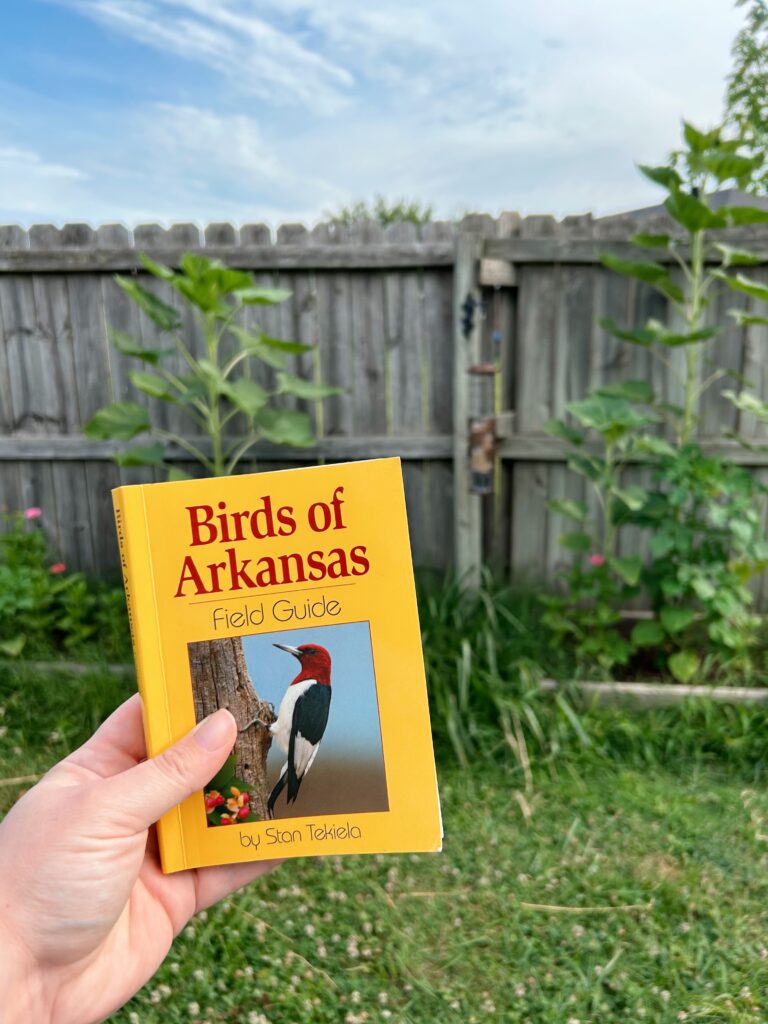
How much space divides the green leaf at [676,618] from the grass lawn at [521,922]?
1.85 ft

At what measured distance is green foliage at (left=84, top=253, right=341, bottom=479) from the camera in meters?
3.12

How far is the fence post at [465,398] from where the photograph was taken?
11.2 ft

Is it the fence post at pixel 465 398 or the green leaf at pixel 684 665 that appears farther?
the fence post at pixel 465 398

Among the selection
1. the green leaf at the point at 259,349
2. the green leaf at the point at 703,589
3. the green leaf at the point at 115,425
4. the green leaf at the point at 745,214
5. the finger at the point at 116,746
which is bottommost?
the green leaf at the point at 703,589

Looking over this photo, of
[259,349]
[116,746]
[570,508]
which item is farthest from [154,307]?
[116,746]

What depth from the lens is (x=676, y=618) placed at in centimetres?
313

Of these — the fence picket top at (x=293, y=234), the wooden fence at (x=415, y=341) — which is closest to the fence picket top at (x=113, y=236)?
the wooden fence at (x=415, y=341)

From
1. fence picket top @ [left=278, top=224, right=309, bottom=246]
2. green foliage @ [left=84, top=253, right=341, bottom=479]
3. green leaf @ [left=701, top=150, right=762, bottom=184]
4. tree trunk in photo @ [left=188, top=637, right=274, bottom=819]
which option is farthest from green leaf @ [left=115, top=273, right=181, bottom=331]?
tree trunk in photo @ [left=188, top=637, right=274, bottom=819]

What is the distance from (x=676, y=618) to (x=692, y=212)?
1541mm

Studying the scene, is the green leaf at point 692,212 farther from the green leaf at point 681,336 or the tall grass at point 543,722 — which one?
the tall grass at point 543,722

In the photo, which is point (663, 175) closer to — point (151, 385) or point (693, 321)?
point (693, 321)

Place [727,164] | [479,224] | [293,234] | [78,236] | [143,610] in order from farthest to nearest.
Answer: [78,236], [293,234], [479,224], [727,164], [143,610]

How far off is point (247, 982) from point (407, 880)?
554 mm

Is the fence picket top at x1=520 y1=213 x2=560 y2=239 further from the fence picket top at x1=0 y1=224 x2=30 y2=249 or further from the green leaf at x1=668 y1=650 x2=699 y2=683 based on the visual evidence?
the fence picket top at x1=0 y1=224 x2=30 y2=249
